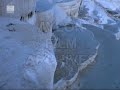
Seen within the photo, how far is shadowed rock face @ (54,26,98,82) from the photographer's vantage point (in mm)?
13171

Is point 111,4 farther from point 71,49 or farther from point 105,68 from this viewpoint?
point 105,68

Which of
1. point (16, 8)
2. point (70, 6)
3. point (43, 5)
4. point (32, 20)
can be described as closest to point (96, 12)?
point (70, 6)

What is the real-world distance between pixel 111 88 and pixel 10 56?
5129 millimetres

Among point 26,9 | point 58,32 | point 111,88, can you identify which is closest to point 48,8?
point 58,32

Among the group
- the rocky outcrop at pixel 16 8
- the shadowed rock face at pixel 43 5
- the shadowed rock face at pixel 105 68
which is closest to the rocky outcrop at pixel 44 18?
the shadowed rock face at pixel 43 5

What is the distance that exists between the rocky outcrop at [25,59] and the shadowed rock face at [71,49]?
251cm

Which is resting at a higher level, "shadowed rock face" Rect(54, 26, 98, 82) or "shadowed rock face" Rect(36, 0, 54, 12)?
"shadowed rock face" Rect(36, 0, 54, 12)

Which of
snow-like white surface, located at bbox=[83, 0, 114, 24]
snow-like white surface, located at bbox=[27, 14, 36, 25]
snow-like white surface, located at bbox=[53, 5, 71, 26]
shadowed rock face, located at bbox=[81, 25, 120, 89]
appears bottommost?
shadowed rock face, located at bbox=[81, 25, 120, 89]

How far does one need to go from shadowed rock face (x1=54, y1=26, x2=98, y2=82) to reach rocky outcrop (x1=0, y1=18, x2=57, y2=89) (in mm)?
2511

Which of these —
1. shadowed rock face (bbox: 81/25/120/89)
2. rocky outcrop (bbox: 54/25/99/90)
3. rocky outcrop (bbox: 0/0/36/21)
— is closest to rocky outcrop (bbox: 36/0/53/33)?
rocky outcrop (bbox: 54/25/99/90)

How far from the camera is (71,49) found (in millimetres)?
15000

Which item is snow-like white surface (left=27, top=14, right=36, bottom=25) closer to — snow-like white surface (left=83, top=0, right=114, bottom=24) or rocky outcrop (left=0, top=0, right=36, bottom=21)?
rocky outcrop (left=0, top=0, right=36, bottom=21)

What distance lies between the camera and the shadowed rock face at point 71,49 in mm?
13171

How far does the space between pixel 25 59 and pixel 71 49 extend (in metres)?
6.60
